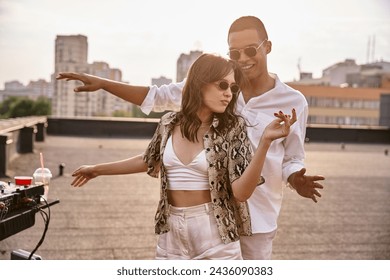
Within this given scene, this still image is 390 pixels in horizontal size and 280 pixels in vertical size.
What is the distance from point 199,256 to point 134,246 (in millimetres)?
2247

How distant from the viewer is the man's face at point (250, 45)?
204 centimetres

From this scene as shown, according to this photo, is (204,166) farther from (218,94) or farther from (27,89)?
(27,89)

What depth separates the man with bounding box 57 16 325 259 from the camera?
6.60 ft

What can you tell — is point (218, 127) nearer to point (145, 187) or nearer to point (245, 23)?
point (245, 23)

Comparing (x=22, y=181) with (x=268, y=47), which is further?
(x=22, y=181)

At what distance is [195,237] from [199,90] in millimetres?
397

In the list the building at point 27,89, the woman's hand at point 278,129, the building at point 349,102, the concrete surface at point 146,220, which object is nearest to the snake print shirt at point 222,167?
the woman's hand at point 278,129

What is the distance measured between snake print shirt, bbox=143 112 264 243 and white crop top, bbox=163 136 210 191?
0.02 m

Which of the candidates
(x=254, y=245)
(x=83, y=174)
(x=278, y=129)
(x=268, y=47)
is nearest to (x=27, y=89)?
(x=83, y=174)

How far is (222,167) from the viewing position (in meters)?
1.75

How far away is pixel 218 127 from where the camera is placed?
178 cm

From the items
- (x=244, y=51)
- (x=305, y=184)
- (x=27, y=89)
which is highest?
(x=244, y=51)

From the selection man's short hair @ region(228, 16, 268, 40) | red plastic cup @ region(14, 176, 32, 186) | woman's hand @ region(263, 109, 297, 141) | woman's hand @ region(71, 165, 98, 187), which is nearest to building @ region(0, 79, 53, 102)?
red plastic cup @ region(14, 176, 32, 186)

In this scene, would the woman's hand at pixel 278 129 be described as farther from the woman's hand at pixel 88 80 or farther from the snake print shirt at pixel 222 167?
the woman's hand at pixel 88 80
